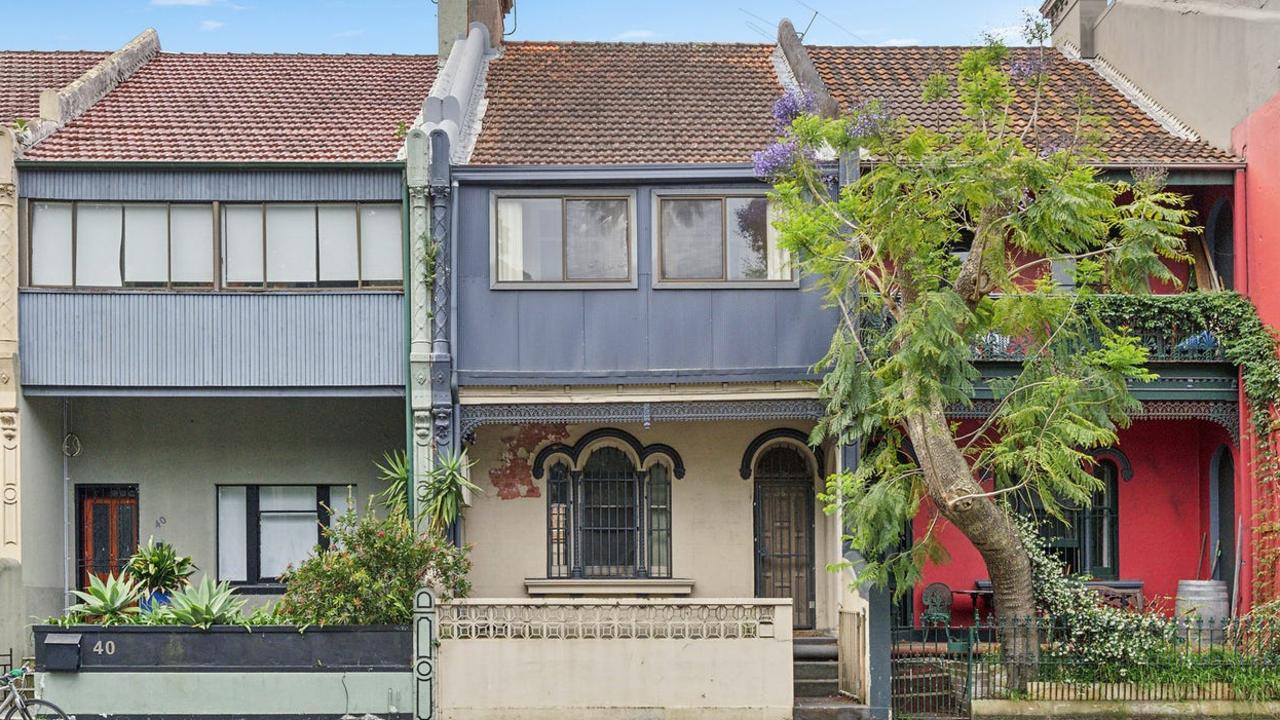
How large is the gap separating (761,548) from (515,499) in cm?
345

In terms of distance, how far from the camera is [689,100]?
2042 centimetres

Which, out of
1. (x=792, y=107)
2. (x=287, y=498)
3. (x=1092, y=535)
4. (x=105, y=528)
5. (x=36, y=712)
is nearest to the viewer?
(x=36, y=712)

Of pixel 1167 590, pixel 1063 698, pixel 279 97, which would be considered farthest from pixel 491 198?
pixel 1167 590

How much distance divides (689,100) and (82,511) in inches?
412

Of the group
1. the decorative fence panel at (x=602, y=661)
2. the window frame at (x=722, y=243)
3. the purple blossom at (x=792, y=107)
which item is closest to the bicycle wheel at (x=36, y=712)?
the decorative fence panel at (x=602, y=661)

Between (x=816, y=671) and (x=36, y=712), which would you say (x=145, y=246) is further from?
(x=816, y=671)

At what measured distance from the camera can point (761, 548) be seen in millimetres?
19203

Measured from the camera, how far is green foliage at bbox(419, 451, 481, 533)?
17.0 meters

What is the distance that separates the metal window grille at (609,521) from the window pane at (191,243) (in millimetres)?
5384

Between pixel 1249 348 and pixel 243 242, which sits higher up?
pixel 243 242

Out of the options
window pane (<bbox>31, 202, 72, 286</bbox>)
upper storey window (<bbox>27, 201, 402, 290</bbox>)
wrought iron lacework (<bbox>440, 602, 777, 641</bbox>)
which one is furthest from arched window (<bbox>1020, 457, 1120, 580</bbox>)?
window pane (<bbox>31, 202, 72, 286</bbox>)

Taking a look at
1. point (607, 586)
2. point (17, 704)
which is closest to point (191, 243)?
point (17, 704)

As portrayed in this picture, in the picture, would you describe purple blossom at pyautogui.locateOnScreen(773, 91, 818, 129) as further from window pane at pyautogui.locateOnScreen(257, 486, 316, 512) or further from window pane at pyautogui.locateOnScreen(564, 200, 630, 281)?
window pane at pyautogui.locateOnScreen(257, 486, 316, 512)

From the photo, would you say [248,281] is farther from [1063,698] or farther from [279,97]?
[1063,698]
